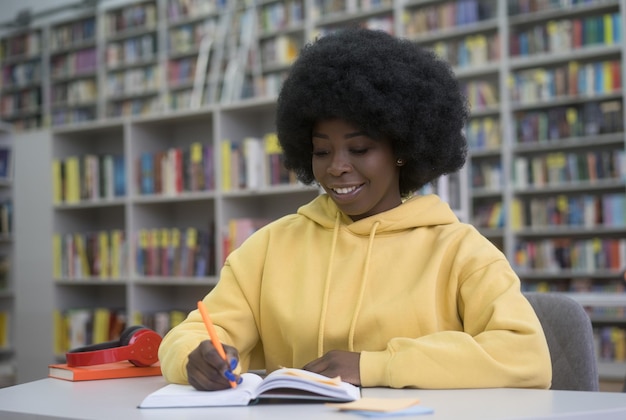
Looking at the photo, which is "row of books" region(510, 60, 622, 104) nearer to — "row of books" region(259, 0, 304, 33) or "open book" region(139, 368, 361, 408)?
"row of books" region(259, 0, 304, 33)

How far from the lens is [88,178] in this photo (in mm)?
5105

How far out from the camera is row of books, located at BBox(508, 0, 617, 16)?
6141mm

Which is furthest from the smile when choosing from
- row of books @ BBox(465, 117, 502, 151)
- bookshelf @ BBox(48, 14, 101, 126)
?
bookshelf @ BBox(48, 14, 101, 126)

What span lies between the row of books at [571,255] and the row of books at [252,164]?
2.63 metres

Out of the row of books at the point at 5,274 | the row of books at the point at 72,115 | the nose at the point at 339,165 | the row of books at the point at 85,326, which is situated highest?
the row of books at the point at 72,115

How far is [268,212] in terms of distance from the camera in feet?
15.0

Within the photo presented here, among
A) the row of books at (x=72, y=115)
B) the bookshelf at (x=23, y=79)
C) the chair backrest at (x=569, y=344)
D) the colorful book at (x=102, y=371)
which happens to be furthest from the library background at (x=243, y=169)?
the colorful book at (x=102, y=371)

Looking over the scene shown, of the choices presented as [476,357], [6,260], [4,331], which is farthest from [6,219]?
[476,357]

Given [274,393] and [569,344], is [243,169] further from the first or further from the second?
[274,393]

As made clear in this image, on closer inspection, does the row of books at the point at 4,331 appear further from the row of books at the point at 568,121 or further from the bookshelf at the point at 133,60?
the row of books at the point at 568,121

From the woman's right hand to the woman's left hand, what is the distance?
13 cm

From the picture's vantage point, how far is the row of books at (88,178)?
4988mm

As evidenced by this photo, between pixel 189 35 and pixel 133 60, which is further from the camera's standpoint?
pixel 133 60

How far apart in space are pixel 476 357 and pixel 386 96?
0.49m
